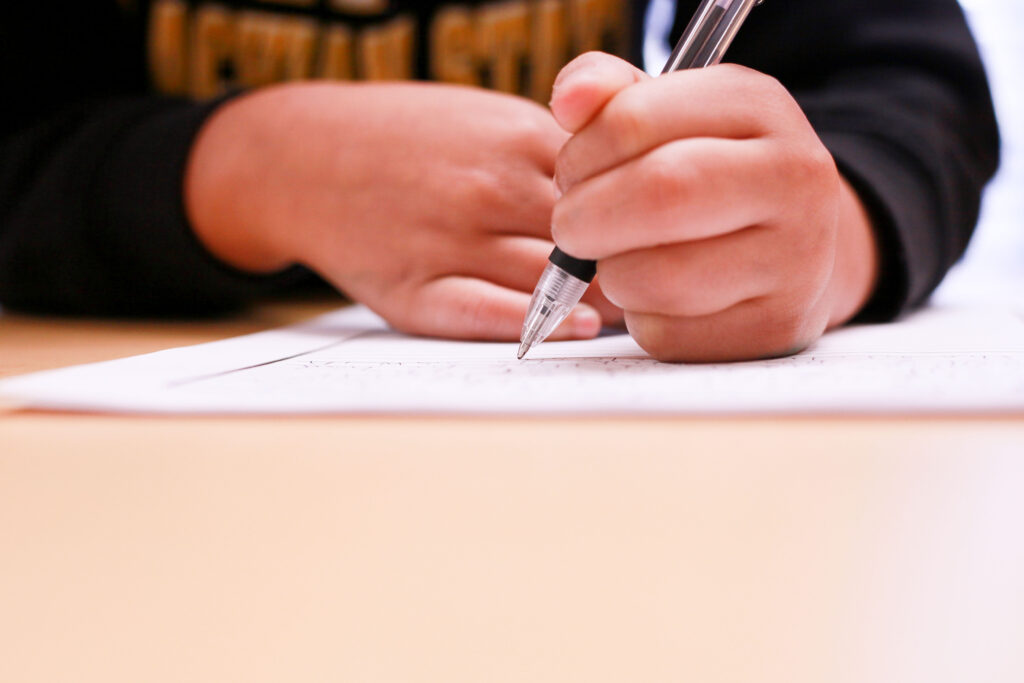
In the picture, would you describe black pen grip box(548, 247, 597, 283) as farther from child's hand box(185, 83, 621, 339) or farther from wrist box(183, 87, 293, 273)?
wrist box(183, 87, 293, 273)

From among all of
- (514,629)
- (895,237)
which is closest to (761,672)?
(514,629)

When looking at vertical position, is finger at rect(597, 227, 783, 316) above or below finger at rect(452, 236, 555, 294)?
above

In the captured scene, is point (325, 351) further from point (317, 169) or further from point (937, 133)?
point (937, 133)

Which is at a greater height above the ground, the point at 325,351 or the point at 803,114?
the point at 803,114

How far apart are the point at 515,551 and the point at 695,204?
0.13 meters

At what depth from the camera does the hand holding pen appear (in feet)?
0.76

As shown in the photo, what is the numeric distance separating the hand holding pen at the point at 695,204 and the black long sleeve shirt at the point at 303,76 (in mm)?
47

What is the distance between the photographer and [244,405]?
0.21 meters

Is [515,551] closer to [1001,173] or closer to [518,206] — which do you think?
[518,206]

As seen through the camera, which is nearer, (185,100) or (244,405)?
(244,405)

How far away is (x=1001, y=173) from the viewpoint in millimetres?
570

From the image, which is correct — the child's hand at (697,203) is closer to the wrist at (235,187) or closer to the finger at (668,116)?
the finger at (668,116)

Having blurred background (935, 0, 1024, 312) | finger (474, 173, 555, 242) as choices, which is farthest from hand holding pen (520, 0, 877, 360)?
blurred background (935, 0, 1024, 312)

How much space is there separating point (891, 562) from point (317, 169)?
0.34 meters
